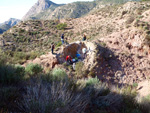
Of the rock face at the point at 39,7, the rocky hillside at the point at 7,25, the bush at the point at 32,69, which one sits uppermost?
the rock face at the point at 39,7

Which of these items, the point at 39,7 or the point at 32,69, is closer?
the point at 32,69

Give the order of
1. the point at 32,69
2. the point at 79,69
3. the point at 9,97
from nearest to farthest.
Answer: the point at 9,97 → the point at 32,69 → the point at 79,69

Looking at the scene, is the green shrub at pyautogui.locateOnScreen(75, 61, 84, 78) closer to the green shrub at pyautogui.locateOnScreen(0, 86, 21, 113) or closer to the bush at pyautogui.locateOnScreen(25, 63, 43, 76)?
the bush at pyautogui.locateOnScreen(25, 63, 43, 76)

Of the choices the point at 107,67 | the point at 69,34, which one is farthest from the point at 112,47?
the point at 69,34

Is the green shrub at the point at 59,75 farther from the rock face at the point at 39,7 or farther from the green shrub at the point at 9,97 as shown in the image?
the rock face at the point at 39,7

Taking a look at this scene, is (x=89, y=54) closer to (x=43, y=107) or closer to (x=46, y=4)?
(x=43, y=107)

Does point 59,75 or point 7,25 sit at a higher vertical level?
point 7,25

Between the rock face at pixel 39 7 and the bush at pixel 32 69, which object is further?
the rock face at pixel 39 7

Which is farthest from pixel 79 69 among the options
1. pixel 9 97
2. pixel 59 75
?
pixel 9 97

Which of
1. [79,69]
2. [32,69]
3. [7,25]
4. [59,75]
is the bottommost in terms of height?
[79,69]

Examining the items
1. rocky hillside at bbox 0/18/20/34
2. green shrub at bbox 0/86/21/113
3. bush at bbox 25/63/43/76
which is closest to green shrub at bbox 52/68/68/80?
bush at bbox 25/63/43/76

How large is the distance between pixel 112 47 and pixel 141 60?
3.23 metres

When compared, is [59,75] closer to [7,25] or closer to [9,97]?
[9,97]

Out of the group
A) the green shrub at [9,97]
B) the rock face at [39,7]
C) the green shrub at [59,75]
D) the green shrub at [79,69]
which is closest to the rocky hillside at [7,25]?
the rock face at [39,7]
